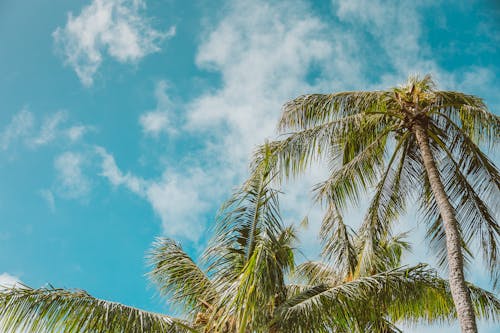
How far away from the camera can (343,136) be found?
10430 mm

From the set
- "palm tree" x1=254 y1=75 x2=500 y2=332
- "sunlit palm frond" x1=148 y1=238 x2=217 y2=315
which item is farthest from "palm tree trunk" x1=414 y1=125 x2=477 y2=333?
"sunlit palm frond" x1=148 y1=238 x2=217 y2=315

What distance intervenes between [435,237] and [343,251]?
1.66 m

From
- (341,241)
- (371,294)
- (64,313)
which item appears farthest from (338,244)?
(64,313)

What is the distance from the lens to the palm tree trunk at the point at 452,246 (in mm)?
7926

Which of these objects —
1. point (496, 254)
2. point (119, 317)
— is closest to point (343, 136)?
point (496, 254)

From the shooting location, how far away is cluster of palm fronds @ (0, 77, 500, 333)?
23.7 feet

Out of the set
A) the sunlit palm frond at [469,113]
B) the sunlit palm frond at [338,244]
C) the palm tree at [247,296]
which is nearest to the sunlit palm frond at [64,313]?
the palm tree at [247,296]

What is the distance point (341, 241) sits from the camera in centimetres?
1034

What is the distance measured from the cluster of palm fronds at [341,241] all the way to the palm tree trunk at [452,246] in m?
0.04

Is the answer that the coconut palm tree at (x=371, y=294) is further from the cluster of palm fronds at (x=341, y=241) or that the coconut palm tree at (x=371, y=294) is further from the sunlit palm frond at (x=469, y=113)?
the sunlit palm frond at (x=469, y=113)

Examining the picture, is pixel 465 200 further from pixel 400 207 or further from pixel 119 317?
pixel 119 317

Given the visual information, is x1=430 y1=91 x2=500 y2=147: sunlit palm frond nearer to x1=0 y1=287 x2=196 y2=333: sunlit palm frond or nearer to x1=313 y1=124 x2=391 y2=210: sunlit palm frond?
x1=313 y1=124 x2=391 y2=210: sunlit palm frond

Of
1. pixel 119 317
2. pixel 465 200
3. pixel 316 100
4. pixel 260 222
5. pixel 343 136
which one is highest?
pixel 316 100

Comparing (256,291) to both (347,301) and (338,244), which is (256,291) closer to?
(347,301)
